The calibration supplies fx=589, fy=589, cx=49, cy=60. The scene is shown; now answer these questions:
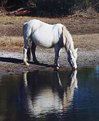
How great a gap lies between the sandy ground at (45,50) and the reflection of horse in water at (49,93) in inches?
53.6

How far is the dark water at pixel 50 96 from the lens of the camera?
13.6 metres

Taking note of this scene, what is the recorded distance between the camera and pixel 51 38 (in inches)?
829

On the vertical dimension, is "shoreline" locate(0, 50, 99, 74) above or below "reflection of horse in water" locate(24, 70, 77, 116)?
below

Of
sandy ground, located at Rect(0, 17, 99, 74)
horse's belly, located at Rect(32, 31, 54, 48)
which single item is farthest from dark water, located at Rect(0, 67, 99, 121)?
horse's belly, located at Rect(32, 31, 54, 48)

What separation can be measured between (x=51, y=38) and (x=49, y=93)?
197 inches

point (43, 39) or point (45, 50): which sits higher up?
point (43, 39)

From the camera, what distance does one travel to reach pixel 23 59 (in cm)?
2162

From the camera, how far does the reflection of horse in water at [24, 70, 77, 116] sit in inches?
569

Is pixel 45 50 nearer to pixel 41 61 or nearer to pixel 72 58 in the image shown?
pixel 41 61

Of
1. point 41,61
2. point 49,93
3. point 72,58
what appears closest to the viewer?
point 49,93

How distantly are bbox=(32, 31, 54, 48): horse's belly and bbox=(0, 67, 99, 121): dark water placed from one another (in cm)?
141

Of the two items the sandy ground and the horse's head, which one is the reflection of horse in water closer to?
the horse's head

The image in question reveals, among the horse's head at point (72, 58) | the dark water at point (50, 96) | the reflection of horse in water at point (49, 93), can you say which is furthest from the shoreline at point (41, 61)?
the reflection of horse in water at point (49, 93)

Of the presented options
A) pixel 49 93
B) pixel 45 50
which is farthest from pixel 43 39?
pixel 49 93
